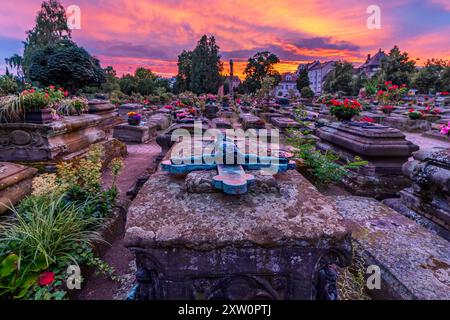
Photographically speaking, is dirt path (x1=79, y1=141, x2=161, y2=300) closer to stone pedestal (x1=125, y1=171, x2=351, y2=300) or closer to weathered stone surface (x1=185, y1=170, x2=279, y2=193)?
stone pedestal (x1=125, y1=171, x2=351, y2=300)

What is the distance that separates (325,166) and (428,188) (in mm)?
1171

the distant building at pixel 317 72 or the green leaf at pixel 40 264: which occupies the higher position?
the distant building at pixel 317 72

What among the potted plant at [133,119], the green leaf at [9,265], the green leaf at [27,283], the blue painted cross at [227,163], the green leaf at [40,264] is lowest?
the green leaf at [27,283]

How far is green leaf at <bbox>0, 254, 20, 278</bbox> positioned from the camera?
1.71 meters

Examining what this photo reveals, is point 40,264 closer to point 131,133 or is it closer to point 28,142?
point 28,142

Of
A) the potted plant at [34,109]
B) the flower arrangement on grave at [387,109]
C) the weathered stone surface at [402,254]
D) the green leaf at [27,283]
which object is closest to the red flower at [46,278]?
the green leaf at [27,283]

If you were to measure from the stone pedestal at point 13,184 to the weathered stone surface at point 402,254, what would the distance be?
147 inches

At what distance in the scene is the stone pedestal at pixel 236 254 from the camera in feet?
4.33

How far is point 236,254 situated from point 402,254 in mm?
1479

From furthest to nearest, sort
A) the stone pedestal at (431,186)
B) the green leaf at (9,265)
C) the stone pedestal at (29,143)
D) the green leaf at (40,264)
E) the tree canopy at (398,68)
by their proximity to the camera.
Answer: the tree canopy at (398,68), the stone pedestal at (29,143), the stone pedestal at (431,186), the green leaf at (40,264), the green leaf at (9,265)

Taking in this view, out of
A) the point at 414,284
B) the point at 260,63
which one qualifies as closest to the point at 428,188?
the point at 414,284

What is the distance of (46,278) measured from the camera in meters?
1.79

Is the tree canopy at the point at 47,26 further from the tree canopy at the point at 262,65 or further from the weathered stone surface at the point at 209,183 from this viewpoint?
the tree canopy at the point at 262,65

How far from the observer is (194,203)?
1.62 metres
